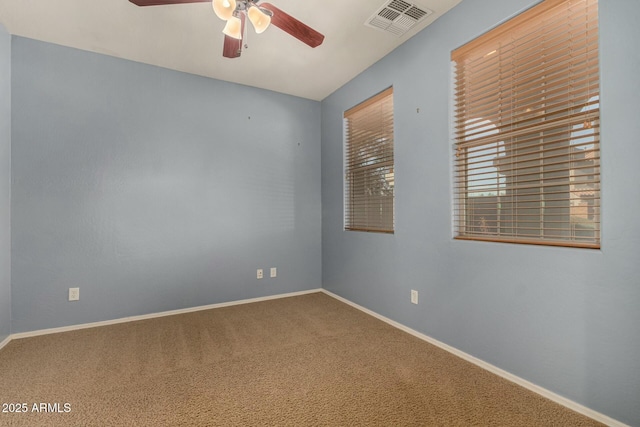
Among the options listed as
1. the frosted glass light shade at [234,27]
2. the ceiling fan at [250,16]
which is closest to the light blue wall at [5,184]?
the ceiling fan at [250,16]

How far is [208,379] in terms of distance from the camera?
76.0 inches

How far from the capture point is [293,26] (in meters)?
1.83

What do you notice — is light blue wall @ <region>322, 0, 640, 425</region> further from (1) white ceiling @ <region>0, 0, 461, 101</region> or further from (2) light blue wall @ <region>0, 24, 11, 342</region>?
(2) light blue wall @ <region>0, 24, 11, 342</region>

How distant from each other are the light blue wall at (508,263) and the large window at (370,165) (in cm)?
18

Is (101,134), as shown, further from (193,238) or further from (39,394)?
(39,394)

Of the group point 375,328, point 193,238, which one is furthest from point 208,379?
point 193,238

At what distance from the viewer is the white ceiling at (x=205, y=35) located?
7.36 ft

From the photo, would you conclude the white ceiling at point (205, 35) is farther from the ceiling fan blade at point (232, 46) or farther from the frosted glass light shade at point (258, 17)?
the frosted glass light shade at point (258, 17)

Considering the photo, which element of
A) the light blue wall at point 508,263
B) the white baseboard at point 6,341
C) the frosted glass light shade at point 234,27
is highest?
the frosted glass light shade at point 234,27

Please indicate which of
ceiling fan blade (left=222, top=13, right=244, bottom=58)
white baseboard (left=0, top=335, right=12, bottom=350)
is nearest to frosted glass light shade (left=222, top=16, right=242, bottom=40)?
ceiling fan blade (left=222, top=13, right=244, bottom=58)

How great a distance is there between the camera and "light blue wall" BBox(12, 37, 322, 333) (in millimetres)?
2658

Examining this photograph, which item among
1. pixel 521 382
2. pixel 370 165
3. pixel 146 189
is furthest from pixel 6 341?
pixel 521 382

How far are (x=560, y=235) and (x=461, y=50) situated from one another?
1500 millimetres

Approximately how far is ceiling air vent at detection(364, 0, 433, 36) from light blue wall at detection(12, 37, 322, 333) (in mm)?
1786
